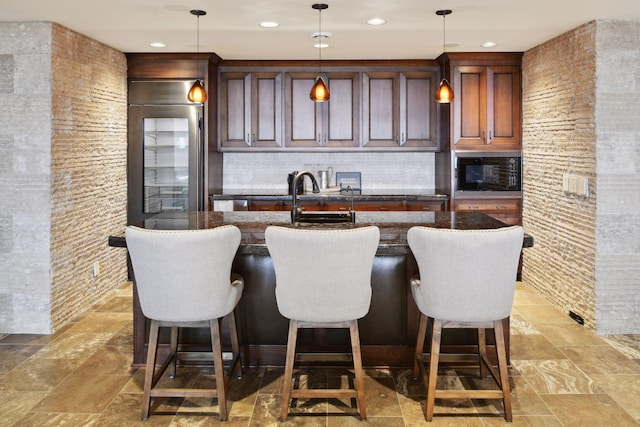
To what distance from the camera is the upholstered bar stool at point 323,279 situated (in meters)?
2.56

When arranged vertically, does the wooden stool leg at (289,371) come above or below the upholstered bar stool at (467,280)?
below

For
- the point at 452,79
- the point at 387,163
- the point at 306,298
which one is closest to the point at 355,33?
the point at 452,79

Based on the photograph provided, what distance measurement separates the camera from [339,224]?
325 centimetres

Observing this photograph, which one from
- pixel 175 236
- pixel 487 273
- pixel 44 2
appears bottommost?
pixel 487 273

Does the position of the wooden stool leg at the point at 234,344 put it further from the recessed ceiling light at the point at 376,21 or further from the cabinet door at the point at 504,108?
the cabinet door at the point at 504,108

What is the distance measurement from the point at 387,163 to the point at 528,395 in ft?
12.1

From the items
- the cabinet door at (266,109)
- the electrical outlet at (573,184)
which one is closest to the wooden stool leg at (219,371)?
the electrical outlet at (573,184)

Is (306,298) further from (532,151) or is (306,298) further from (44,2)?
(532,151)

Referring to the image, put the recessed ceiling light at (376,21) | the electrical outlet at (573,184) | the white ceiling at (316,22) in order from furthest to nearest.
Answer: the electrical outlet at (573,184) < the recessed ceiling light at (376,21) < the white ceiling at (316,22)

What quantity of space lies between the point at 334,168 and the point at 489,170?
5.62ft

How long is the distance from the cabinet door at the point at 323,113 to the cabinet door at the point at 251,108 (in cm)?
12

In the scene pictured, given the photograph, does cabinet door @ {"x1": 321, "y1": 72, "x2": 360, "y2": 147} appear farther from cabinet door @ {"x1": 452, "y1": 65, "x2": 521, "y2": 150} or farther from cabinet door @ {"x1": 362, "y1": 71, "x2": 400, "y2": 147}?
cabinet door @ {"x1": 452, "y1": 65, "x2": 521, "y2": 150}

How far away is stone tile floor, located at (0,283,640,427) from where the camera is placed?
2.75m

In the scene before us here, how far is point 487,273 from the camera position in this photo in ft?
8.56
